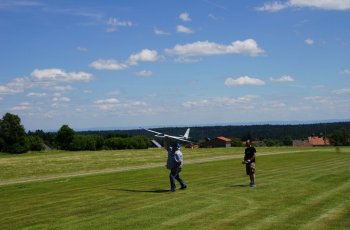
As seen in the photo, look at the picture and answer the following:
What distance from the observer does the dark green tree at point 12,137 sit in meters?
111

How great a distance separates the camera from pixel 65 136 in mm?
128375

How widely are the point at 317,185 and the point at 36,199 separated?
12130mm

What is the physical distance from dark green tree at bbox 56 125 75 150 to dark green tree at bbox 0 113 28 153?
577 inches

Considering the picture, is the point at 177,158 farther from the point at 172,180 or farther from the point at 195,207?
the point at 195,207

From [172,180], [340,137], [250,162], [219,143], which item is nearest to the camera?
[172,180]

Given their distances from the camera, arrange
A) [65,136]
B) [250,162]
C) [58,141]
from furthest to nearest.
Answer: [58,141] → [65,136] → [250,162]

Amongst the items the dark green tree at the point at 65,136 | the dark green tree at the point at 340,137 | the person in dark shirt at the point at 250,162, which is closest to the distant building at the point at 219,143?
the dark green tree at the point at 340,137

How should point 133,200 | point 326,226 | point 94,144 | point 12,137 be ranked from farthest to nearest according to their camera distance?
point 94,144 < point 12,137 < point 133,200 < point 326,226

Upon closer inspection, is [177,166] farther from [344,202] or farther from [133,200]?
[344,202]

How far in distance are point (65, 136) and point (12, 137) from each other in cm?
1869

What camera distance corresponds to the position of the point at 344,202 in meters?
16.4

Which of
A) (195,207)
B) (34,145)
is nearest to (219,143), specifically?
(34,145)

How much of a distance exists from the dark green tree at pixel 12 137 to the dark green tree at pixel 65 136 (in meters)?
14.6

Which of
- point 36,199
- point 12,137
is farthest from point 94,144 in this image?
point 36,199
